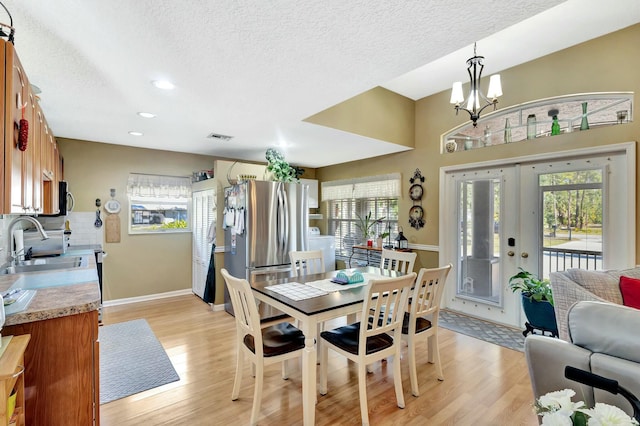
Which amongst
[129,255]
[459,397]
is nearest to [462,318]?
[459,397]

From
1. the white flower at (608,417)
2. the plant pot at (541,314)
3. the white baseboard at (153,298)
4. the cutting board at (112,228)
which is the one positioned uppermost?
the cutting board at (112,228)

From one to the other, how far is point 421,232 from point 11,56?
4.34 m

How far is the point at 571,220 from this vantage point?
3.15 metres

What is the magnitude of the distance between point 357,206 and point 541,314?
129 inches

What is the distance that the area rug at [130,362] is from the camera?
2.32 meters

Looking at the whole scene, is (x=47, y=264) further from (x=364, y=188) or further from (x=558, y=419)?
(x=364, y=188)

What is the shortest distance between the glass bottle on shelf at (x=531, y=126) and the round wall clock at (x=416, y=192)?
146 centimetres

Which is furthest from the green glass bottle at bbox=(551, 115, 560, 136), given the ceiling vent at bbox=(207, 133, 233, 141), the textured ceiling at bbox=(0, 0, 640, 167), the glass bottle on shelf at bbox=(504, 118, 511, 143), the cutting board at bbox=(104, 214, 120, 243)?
the cutting board at bbox=(104, 214, 120, 243)

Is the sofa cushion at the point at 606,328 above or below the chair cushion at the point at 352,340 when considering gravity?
above

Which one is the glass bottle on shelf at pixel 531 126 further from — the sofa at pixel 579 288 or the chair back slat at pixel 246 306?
the chair back slat at pixel 246 306

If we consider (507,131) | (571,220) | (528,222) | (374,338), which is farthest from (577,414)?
(507,131)

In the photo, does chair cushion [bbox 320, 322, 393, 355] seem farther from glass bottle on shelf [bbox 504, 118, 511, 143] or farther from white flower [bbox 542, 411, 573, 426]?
glass bottle on shelf [bbox 504, 118, 511, 143]

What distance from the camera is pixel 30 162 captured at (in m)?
1.78

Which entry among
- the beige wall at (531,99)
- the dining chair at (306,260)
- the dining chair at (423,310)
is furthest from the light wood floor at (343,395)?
the beige wall at (531,99)
